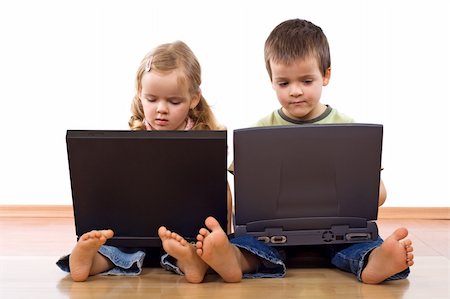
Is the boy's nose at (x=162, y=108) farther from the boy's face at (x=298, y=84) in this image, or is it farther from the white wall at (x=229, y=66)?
the white wall at (x=229, y=66)

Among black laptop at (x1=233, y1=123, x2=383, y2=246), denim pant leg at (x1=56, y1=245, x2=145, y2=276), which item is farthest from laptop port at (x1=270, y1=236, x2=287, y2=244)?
denim pant leg at (x1=56, y1=245, x2=145, y2=276)

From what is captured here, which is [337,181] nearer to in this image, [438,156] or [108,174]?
[108,174]

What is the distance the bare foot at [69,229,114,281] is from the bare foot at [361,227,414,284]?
1.71 feet

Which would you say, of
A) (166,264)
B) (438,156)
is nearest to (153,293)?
(166,264)

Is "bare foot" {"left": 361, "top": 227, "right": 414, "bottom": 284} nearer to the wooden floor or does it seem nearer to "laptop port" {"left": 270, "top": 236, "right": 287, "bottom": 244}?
the wooden floor

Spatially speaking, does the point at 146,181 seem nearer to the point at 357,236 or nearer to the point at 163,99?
the point at 163,99

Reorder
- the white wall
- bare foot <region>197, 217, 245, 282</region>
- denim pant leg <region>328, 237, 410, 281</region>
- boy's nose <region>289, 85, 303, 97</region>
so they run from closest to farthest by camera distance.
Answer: bare foot <region>197, 217, 245, 282</region> → denim pant leg <region>328, 237, 410, 281</region> → boy's nose <region>289, 85, 303, 97</region> → the white wall

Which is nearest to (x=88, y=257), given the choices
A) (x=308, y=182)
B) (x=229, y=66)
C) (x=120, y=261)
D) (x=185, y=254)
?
(x=120, y=261)

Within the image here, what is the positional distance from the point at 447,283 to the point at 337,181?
1.01 feet

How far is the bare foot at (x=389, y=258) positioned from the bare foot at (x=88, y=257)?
521mm

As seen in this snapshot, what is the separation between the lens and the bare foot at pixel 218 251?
1610 mm

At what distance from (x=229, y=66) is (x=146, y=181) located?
4.05 feet

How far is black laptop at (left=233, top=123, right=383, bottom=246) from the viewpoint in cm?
168

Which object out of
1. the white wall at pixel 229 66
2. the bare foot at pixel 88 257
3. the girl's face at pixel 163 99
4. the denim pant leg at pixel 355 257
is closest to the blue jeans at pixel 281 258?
the denim pant leg at pixel 355 257
